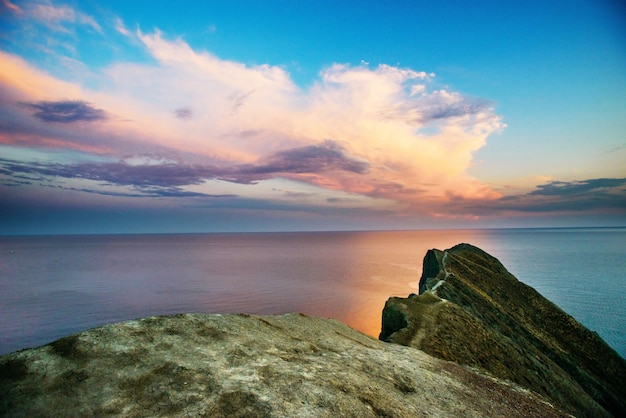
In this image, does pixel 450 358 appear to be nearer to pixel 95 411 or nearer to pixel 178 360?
pixel 178 360

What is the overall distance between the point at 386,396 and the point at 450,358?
41.0ft

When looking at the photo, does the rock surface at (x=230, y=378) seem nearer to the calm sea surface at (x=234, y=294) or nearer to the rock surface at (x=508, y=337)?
the rock surface at (x=508, y=337)

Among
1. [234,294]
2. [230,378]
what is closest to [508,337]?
[230,378]

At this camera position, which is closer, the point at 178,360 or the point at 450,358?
the point at 178,360

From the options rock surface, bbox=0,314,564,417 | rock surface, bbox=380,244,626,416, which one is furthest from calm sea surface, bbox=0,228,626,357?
rock surface, bbox=0,314,564,417

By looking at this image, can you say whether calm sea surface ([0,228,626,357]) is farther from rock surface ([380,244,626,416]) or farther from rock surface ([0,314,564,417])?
rock surface ([0,314,564,417])

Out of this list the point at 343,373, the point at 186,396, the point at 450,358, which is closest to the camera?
the point at 186,396

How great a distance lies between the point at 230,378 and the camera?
11977mm

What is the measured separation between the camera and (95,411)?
972 cm

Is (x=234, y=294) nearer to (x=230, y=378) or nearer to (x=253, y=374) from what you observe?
(x=253, y=374)

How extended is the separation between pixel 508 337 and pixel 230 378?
3546 centimetres

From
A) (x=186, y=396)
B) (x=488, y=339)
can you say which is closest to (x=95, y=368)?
(x=186, y=396)

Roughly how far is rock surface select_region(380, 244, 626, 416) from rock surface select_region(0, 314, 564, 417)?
26.6ft

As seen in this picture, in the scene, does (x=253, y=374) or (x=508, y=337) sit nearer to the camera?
(x=253, y=374)
